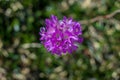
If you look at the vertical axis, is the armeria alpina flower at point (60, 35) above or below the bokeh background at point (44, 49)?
below

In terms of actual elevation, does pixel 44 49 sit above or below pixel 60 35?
above

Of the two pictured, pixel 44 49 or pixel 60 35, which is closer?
pixel 60 35

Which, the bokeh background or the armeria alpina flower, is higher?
the bokeh background

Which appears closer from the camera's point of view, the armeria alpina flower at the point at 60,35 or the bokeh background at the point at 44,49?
the armeria alpina flower at the point at 60,35

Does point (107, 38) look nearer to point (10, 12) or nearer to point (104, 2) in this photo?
point (104, 2)

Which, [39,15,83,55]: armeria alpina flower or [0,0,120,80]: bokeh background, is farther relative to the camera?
[0,0,120,80]: bokeh background

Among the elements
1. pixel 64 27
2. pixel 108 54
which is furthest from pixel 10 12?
pixel 64 27

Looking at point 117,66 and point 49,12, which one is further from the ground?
point 49,12

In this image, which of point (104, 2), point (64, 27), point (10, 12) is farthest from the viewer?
point (104, 2)
